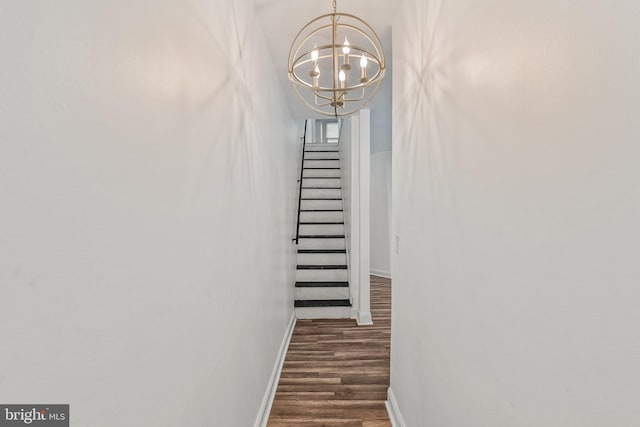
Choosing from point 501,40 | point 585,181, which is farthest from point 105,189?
point 501,40

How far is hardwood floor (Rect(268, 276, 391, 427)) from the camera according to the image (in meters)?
2.11

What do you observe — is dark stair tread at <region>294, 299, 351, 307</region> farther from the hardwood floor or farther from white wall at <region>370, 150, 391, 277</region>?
white wall at <region>370, 150, 391, 277</region>

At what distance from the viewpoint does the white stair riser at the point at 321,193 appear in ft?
18.2

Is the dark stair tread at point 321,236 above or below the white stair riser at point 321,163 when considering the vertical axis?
below

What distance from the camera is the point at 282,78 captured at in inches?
124

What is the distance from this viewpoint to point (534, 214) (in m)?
0.72

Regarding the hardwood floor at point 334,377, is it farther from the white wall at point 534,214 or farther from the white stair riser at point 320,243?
the white stair riser at point 320,243

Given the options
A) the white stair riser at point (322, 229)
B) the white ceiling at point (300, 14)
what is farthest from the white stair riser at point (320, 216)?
the white ceiling at point (300, 14)

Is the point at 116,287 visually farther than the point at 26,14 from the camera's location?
Yes

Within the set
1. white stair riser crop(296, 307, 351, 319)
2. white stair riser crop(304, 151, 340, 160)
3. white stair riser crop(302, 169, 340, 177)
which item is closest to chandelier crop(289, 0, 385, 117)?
white stair riser crop(302, 169, 340, 177)

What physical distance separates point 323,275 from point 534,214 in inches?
150

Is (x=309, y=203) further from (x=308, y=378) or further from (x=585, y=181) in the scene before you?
(x=585, y=181)

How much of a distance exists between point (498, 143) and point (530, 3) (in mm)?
329
